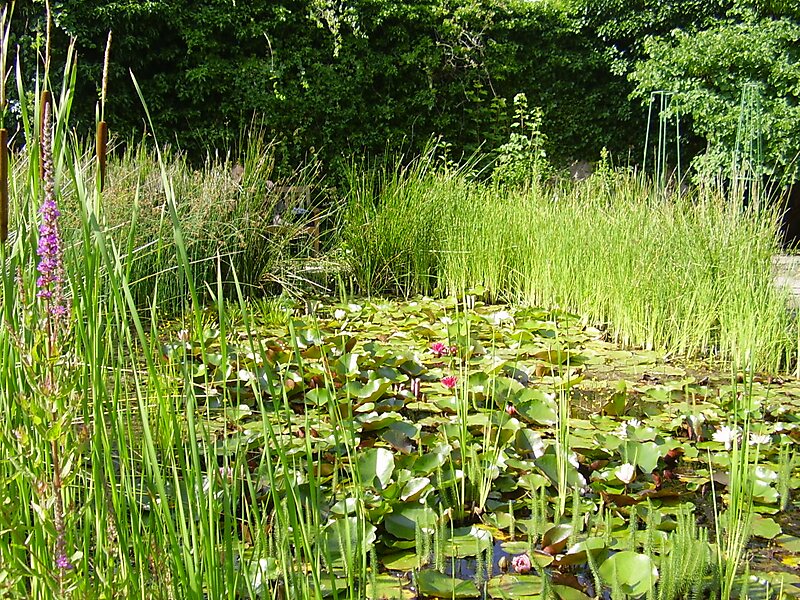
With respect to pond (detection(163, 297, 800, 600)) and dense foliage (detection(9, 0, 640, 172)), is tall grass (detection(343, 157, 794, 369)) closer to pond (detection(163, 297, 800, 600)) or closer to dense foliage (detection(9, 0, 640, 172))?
pond (detection(163, 297, 800, 600))

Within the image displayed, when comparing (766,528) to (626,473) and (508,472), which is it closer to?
(626,473)

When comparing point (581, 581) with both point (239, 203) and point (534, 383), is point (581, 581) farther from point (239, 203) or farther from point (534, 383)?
point (239, 203)

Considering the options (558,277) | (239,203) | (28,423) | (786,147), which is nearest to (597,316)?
(558,277)

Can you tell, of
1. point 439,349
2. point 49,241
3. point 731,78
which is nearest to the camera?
point 49,241

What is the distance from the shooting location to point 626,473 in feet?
6.82

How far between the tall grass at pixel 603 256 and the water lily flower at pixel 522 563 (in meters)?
1.21

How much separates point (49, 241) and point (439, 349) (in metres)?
2.47

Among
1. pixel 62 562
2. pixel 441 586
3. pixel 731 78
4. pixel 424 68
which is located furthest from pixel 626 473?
pixel 731 78

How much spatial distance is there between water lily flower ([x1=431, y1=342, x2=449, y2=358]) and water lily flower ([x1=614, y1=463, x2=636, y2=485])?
120cm

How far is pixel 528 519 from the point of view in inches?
76.4

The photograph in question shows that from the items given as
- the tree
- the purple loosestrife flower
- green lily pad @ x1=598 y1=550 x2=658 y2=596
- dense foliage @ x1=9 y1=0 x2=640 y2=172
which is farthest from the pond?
the tree

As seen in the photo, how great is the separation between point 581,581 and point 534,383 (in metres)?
1.43

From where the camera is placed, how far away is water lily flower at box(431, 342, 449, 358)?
10.5 feet

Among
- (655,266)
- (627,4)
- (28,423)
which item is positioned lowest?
(655,266)
